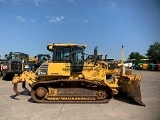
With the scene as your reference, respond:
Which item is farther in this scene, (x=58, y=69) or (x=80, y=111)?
(x=58, y=69)

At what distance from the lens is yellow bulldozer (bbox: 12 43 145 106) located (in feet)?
35.1

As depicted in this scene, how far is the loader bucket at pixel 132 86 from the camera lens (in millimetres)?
9922

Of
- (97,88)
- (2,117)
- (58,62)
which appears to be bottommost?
(2,117)

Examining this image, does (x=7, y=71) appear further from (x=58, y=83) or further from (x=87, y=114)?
(x=87, y=114)

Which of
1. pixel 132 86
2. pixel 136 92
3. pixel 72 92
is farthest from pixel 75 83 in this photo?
pixel 136 92

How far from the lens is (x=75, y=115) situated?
8219 millimetres

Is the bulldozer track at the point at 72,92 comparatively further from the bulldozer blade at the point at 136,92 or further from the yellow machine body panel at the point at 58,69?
the bulldozer blade at the point at 136,92

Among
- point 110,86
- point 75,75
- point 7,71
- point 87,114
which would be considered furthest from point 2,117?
point 7,71

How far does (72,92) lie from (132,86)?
2552mm

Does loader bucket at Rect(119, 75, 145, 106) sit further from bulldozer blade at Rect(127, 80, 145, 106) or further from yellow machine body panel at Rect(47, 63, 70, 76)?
yellow machine body panel at Rect(47, 63, 70, 76)

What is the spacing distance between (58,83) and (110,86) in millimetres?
2353

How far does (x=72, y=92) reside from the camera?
425 inches

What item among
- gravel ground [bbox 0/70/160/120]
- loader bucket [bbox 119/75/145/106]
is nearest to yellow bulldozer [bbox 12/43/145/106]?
loader bucket [bbox 119/75/145/106]

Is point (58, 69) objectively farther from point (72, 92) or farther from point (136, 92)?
point (136, 92)
